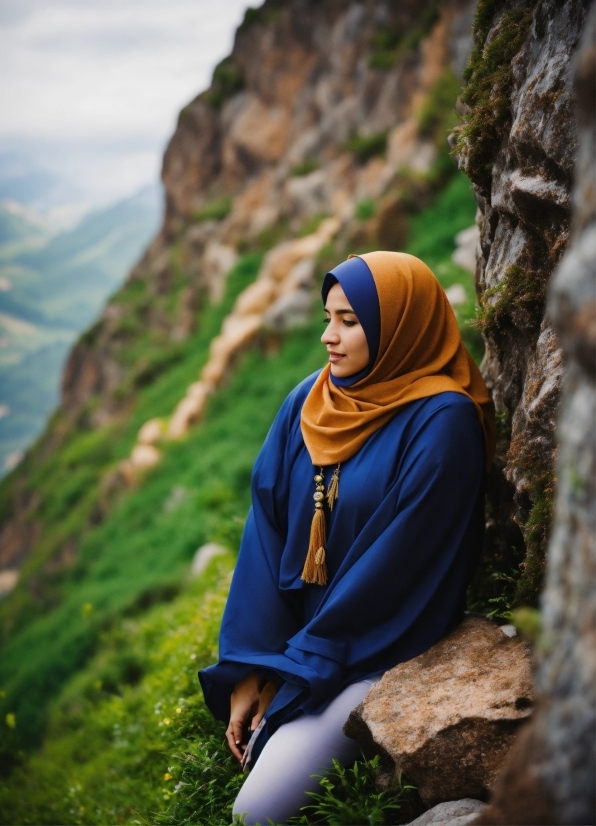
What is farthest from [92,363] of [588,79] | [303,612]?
[588,79]

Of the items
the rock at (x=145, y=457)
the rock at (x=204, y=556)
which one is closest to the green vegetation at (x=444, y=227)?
the rock at (x=204, y=556)

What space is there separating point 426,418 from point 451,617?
0.70 metres

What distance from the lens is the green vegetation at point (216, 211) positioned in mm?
16406

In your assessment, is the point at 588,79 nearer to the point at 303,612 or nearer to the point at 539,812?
the point at 539,812

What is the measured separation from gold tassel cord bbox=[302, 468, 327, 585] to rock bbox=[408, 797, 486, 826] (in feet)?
2.59

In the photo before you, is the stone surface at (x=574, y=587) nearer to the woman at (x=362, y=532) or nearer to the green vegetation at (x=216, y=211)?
the woman at (x=362, y=532)

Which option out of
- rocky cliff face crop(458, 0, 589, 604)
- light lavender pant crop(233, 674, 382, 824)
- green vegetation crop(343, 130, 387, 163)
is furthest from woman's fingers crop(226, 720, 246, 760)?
green vegetation crop(343, 130, 387, 163)

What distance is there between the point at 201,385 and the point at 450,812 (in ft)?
31.1

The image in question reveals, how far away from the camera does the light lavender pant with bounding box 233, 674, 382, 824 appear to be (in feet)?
7.87

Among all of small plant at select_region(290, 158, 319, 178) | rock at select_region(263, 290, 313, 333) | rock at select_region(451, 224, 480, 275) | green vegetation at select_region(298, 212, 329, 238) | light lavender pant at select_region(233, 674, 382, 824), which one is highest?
small plant at select_region(290, 158, 319, 178)

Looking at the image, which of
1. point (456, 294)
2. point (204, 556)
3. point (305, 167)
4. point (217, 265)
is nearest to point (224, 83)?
point (305, 167)

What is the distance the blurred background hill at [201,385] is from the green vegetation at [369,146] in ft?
0.11

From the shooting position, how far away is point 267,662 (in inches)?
102

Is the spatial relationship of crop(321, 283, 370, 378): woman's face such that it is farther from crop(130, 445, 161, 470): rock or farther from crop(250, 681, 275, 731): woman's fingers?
crop(130, 445, 161, 470): rock
